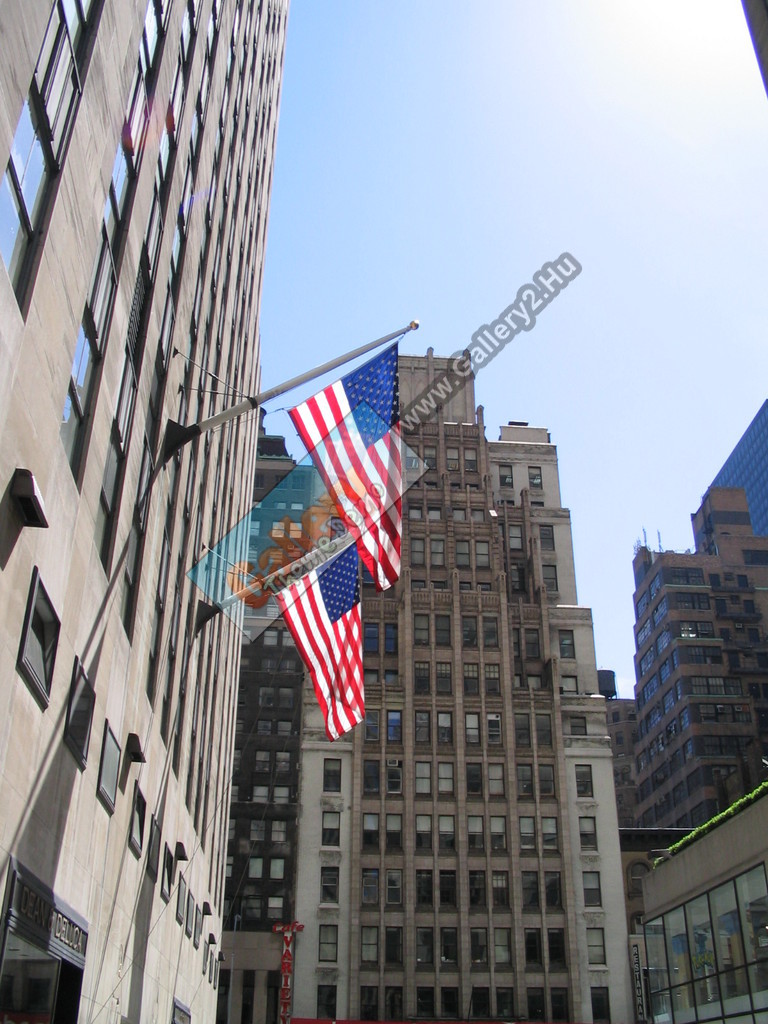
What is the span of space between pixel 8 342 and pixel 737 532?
418ft

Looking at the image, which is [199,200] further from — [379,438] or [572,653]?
[572,653]

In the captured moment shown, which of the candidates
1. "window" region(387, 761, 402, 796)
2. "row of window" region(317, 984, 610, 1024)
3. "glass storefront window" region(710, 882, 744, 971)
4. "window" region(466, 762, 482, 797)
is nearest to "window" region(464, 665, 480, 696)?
"window" region(466, 762, 482, 797)

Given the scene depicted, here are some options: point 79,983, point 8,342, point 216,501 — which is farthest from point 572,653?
point 8,342

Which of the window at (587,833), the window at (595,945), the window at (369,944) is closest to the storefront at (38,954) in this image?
the window at (369,944)

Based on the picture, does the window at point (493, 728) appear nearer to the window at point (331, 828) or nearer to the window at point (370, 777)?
the window at point (370, 777)

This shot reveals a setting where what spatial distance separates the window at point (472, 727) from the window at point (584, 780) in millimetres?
7967

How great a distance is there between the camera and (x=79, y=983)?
1633cm

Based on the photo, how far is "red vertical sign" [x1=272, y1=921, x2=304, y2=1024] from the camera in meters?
64.8

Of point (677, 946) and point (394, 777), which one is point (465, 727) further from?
point (677, 946)

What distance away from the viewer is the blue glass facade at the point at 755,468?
183 metres

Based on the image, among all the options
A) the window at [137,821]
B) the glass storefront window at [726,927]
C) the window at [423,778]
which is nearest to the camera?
the window at [137,821]

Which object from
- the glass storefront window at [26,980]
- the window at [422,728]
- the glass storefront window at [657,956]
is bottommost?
the glass storefront window at [26,980]

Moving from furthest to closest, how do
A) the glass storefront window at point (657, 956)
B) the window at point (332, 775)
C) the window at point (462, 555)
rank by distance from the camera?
the window at point (462, 555), the window at point (332, 775), the glass storefront window at point (657, 956)

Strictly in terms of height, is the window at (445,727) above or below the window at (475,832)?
above
